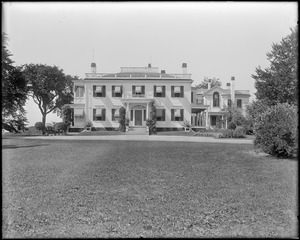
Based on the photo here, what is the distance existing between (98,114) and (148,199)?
29.6 meters

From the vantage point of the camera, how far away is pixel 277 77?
1030 inches

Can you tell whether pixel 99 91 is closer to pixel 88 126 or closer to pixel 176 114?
pixel 88 126

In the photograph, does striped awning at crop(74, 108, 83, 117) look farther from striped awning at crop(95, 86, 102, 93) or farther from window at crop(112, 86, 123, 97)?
window at crop(112, 86, 123, 97)

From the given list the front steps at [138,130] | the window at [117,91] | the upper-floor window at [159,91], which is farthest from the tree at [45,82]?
the upper-floor window at [159,91]

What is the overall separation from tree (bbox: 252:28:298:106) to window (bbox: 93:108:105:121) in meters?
18.4

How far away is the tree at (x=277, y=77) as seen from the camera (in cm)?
2528

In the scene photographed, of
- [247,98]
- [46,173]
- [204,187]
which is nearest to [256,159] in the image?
[204,187]

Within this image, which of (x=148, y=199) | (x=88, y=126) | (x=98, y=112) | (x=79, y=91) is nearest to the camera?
(x=148, y=199)

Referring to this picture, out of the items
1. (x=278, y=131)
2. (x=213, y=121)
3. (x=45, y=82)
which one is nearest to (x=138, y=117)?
(x=213, y=121)

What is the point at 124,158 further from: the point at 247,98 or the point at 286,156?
the point at 247,98

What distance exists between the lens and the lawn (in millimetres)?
4789

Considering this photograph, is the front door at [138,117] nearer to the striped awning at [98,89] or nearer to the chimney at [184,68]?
the striped awning at [98,89]

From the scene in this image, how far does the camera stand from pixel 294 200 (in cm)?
622

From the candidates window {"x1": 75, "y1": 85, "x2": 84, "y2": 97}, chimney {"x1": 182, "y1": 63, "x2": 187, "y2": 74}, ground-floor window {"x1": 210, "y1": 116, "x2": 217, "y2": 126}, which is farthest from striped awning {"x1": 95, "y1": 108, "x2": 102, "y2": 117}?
ground-floor window {"x1": 210, "y1": 116, "x2": 217, "y2": 126}
